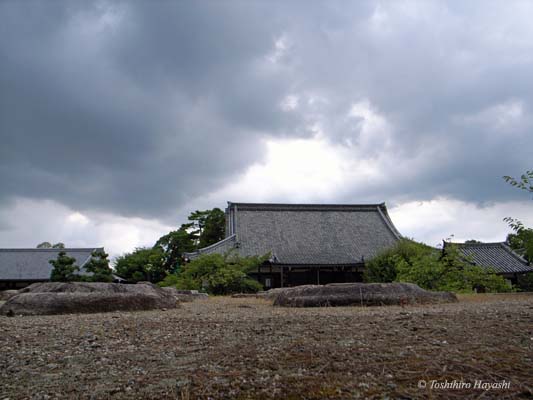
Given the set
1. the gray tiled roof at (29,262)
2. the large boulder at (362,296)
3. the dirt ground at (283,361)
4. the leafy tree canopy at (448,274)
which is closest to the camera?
the dirt ground at (283,361)

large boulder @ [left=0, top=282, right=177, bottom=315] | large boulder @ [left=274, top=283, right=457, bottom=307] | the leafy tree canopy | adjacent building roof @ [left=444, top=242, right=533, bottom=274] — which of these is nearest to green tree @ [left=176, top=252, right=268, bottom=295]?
the leafy tree canopy

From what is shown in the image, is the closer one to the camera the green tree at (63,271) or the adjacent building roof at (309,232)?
the green tree at (63,271)

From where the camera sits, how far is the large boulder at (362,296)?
300 inches

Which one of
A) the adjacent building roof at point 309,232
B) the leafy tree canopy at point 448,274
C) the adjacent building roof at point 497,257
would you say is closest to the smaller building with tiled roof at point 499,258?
the adjacent building roof at point 497,257

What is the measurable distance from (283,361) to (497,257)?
2681 centimetres

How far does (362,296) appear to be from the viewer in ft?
25.1

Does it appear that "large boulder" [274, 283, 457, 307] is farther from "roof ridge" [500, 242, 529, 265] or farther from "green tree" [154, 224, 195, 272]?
"green tree" [154, 224, 195, 272]

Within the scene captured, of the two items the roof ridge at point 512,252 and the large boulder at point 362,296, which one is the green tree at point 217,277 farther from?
the roof ridge at point 512,252

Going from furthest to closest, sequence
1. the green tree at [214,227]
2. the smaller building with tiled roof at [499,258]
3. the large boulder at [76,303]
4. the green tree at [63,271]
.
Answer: the green tree at [214,227] < the smaller building with tiled roof at [499,258] < the green tree at [63,271] < the large boulder at [76,303]

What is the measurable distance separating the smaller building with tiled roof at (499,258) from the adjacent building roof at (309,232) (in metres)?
4.80

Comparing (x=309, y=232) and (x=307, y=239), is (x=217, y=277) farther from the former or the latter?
(x=309, y=232)

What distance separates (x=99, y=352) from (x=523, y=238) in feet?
32.0

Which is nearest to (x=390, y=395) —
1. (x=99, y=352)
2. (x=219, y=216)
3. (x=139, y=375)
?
(x=139, y=375)

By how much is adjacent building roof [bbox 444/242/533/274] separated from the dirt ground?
22512 mm
